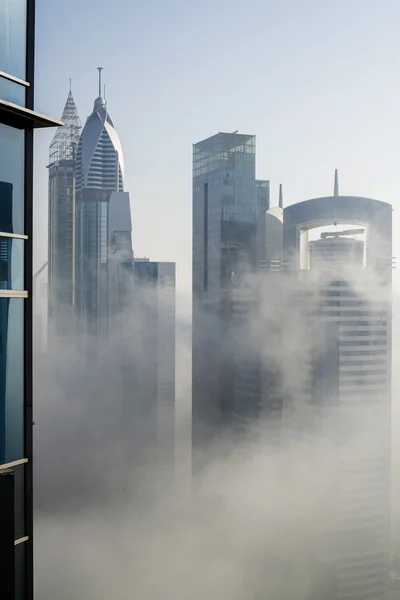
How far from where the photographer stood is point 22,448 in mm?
2887

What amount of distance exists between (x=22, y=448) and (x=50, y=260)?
2759 centimetres

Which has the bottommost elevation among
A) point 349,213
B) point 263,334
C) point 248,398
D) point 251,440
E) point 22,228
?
point 251,440

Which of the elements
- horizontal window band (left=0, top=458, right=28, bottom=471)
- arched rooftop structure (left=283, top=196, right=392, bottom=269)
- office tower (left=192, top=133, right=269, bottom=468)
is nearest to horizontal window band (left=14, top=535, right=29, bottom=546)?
horizontal window band (left=0, top=458, right=28, bottom=471)

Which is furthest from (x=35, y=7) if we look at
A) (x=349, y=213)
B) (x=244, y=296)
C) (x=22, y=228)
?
(x=244, y=296)

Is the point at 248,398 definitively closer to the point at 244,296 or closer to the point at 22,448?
the point at 244,296

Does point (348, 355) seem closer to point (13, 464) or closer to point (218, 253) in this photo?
point (218, 253)

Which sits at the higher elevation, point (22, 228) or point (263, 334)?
point (22, 228)

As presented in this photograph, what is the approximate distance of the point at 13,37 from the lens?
2.82m

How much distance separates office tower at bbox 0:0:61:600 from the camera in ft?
9.10

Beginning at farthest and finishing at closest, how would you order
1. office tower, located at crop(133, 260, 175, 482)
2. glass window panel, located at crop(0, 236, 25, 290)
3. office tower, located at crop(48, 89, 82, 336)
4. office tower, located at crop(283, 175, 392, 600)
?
office tower, located at crop(133, 260, 175, 482), office tower, located at crop(48, 89, 82, 336), office tower, located at crop(283, 175, 392, 600), glass window panel, located at crop(0, 236, 25, 290)

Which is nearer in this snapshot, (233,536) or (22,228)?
(22,228)

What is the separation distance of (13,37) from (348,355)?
94.2 ft

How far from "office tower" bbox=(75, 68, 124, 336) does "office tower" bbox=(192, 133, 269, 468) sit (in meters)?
4.15

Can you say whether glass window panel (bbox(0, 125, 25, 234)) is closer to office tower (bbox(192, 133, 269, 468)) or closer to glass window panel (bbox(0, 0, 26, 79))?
glass window panel (bbox(0, 0, 26, 79))
